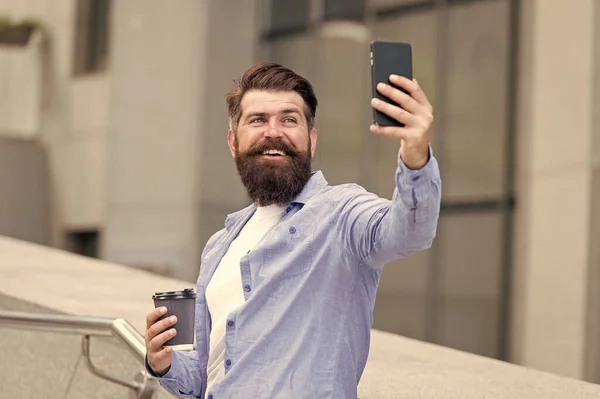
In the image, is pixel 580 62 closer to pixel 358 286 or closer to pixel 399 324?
pixel 399 324

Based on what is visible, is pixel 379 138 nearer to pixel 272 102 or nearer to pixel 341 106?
pixel 341 106

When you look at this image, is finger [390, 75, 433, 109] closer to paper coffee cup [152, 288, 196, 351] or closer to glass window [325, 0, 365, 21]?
paper coffee cup [152, 288, 196, 351]

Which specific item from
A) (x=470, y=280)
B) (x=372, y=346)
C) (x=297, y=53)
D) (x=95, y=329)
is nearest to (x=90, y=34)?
(x=297, y=53)

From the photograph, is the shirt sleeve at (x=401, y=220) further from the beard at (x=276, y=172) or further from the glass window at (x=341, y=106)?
the glass window at (x=341, y=106)

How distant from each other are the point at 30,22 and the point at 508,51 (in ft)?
27.6

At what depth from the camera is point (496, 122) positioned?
12.3 m

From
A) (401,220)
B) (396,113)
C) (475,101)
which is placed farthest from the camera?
(475,101)

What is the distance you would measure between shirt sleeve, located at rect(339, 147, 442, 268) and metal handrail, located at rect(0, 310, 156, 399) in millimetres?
1722

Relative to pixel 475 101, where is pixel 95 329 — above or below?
below

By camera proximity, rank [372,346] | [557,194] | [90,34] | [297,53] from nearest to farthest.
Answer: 1. [372,346]
2. [557,194]
3. [297,53]
4. [90,34]

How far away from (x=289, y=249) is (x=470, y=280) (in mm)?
9569

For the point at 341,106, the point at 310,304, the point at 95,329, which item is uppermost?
the point at 341,106

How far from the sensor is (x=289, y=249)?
2.99 m

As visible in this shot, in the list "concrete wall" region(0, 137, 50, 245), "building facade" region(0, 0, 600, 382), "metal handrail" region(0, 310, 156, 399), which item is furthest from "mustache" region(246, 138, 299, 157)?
"concrete wall" region(0, 137, 50, 245)
